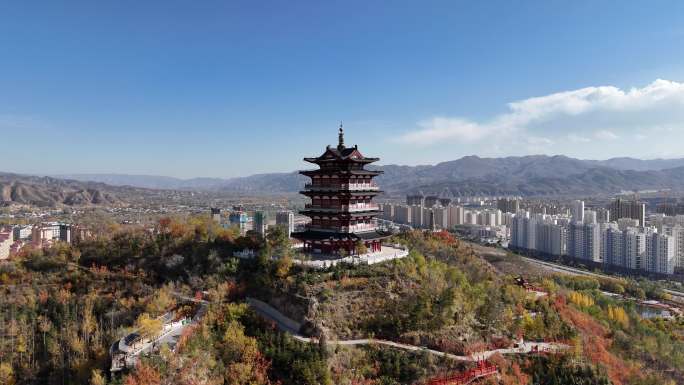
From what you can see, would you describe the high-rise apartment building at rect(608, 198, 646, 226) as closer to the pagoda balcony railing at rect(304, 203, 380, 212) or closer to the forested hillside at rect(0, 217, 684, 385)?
the forested hillside at rect(0, 217, 684, 385)

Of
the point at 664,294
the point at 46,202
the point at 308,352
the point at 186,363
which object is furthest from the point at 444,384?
the point at 46,202

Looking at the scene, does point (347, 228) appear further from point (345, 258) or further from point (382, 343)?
point (382, 343)

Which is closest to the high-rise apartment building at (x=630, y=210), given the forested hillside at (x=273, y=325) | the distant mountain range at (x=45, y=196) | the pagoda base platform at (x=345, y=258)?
the forested hillside at (x=273, y=325)

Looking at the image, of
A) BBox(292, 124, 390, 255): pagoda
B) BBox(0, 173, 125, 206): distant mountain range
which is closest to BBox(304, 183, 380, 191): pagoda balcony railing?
BBox(292, 124, 390, 255): pagoda

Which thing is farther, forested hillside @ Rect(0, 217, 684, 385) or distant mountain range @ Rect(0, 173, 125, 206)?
distant mountain range @ Rect(0, 173, 125, 206)

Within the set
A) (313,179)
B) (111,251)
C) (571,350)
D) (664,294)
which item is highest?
(313,179)

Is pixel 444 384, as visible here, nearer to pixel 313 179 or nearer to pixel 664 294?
pixel 313 179
